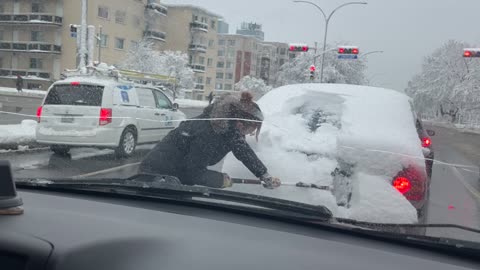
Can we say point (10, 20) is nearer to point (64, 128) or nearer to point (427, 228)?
point (64, 128)

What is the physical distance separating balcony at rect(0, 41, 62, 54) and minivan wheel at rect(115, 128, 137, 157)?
29.1 feet

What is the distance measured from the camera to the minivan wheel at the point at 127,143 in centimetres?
629

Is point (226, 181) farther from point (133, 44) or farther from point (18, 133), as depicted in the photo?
point (133, 44)

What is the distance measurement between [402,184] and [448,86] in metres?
2.61

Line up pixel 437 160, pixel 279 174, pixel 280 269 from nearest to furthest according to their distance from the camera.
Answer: pixel 280 269 < pixel 279 174 < pixel 437 160

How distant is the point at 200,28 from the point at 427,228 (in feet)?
41.9

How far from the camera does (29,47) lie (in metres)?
14.9

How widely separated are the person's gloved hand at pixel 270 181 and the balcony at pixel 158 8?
1028cm

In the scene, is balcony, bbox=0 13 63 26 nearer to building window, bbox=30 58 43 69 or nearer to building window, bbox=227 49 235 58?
building window, bbox=30 58 43 69

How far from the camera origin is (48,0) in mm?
13203

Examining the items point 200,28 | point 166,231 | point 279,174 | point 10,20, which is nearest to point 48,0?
point 10,20

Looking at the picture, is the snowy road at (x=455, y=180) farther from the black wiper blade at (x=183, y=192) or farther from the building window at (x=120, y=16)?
the building window at (x=120, y=16)

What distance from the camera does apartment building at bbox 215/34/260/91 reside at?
9.02 m

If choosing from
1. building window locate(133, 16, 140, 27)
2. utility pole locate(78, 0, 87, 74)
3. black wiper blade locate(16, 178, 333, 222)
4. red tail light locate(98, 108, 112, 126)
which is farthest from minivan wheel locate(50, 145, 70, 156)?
building window locate(133, 16, 140, 27)
